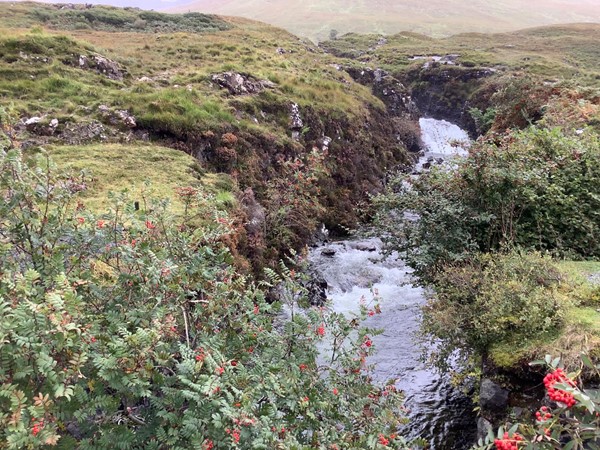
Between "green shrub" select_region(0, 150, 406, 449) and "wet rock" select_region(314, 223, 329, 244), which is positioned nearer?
"green shrub" select_region(0, 150, 406, 449)

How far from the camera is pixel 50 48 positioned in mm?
21578

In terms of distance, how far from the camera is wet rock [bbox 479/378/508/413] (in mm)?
7535

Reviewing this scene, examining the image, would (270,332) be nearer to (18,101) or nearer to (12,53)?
(18,101)

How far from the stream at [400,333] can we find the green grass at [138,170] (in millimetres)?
5545

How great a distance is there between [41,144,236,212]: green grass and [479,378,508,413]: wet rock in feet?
29.1

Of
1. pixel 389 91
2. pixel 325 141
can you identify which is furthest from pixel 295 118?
pixel 389 91

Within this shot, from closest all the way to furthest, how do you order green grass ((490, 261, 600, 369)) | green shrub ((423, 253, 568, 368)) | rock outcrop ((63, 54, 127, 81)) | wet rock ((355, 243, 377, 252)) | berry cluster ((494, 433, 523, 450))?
berry cluster ((494, 433, 523, 450)), green grass ((490, 261, 600, 369)), green shrub ((423, 253, 568, 368)), wet rock ((355, 243, 377, 252)), rock outcrop ((63, 54, 127, 81))

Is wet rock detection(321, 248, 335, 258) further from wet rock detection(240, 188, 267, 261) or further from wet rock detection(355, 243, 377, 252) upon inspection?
wet rock detection(240, 188, 267, 261)

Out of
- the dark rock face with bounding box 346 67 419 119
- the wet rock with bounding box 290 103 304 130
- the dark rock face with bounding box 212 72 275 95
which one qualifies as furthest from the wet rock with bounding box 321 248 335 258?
the dark rock face with bounding box 346 67 419 119

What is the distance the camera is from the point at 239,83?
77.7 feet

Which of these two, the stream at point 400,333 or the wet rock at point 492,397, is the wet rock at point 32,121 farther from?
the wet rock at point 492,397

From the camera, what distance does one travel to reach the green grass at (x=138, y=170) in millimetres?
12954

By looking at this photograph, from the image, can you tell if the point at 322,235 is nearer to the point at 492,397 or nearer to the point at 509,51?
the point at 492,397

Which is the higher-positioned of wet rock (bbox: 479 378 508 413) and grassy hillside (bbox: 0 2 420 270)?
grassy hillside (bbox: 0 2 420 270)
